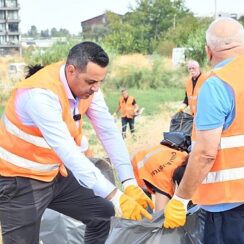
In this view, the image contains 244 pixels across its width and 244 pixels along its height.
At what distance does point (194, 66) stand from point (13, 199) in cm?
566

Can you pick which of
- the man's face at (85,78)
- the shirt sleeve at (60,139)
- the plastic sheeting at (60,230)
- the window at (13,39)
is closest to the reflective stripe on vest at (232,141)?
the shirt sleeve at (60,139)

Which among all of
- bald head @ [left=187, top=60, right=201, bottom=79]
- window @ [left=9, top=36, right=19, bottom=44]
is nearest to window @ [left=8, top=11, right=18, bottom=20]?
window @ [left=9, top=36, right=19, bottom=44]

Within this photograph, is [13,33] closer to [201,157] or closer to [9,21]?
[9,21]

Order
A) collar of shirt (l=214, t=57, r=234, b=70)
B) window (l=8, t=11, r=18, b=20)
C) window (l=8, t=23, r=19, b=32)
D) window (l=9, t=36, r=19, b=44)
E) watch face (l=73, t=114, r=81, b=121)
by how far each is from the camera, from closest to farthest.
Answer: collar of shirt (l=214, t=57, r=234, b=70) < watch face (l=73, t=114, r=81, b=121) < window (l=9, t=36, r=19, b=44) < window (l=8, t=23, r=19, b=32) < window (l=8, t=11, r=18, b=20)

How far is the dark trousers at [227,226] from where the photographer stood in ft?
8.42

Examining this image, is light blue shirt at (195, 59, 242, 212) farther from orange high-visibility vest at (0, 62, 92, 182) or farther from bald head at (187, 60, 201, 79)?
bald head at (187, 60, 201, 79)

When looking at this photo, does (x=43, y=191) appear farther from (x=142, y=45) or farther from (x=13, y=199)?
(x=142, y=45)

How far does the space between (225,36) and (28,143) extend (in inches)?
48.5

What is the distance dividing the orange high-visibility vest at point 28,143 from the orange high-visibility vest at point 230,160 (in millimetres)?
901

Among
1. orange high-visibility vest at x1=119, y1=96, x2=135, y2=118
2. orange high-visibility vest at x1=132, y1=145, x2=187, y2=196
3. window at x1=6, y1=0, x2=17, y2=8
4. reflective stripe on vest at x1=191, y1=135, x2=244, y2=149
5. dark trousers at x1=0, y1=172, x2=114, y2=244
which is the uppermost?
window at x1=6, y1=0, x2=17, y2=8

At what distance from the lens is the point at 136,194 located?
118 inches

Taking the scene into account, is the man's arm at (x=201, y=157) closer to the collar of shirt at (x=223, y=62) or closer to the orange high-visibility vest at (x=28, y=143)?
the collar of shirt at (x=223, y=62)

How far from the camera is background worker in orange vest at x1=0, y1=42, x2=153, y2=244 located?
282cm

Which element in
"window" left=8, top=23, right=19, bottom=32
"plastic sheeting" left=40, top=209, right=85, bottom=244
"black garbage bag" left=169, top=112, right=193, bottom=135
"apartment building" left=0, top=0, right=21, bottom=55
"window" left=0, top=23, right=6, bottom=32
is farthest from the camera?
"window" left=8, top=23, right=19, bottom=32
